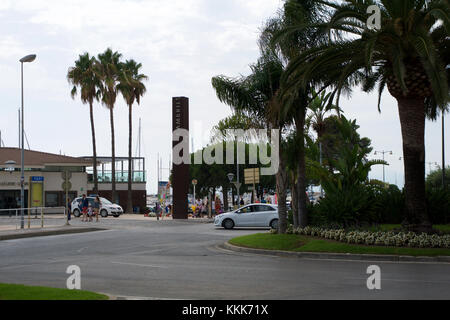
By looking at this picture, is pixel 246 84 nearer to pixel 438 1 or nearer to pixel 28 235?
pixel 438 1

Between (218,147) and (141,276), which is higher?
(218,147)

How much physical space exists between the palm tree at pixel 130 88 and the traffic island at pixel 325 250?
36921mm

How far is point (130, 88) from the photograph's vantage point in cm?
5697

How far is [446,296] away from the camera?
9664mm

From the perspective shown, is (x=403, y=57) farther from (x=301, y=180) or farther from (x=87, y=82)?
(x=87, y=82)

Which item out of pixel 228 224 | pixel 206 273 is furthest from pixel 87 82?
pixel 206 273

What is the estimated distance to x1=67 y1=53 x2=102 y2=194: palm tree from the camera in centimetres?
5569

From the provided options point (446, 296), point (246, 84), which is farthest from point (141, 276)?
point (246, 84)

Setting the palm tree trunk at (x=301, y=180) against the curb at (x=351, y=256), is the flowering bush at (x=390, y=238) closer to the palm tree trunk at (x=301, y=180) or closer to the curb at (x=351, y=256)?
the curb at (x=351, y=256)

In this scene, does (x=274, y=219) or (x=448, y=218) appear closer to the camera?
(x=448, y=218)

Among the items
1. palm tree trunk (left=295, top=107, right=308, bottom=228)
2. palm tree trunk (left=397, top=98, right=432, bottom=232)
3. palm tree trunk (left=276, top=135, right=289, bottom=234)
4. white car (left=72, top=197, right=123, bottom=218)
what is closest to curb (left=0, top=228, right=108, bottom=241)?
palm tree trunk (left=276, top=135, right=289, bottom=234)

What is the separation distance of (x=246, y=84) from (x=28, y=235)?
12547 millimetres

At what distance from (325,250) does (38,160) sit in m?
44.2

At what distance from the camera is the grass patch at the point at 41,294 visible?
28.2 feet
